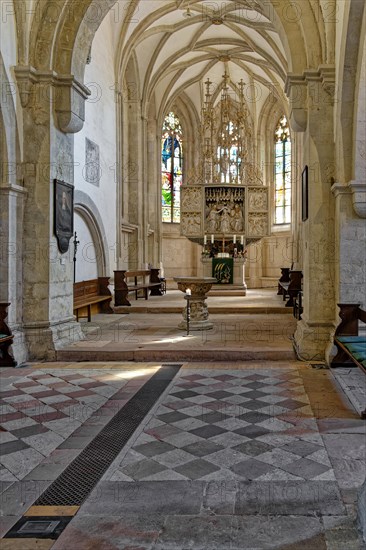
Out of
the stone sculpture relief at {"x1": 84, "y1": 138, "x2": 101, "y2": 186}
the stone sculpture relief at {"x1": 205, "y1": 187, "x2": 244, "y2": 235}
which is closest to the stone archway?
the stone sculpture relief at {"x1": 84, "y1": 138, "x2": 101, "y2": 186}

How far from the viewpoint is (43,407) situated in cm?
446

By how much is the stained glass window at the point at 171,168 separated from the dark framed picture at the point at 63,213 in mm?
14620

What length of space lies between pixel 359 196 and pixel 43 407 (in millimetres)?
4160

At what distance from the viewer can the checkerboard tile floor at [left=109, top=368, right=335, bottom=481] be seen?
9.98ft

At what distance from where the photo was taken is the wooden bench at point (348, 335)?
466cm

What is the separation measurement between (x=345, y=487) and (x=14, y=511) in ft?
5.88

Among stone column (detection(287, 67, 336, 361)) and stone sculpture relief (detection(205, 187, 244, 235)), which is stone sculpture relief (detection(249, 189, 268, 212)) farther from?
stone column (detection(287, 67, 336, 361))

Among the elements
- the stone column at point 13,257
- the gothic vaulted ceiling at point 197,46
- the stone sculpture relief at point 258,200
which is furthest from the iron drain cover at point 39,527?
the stone sculpture relief at point 258,200

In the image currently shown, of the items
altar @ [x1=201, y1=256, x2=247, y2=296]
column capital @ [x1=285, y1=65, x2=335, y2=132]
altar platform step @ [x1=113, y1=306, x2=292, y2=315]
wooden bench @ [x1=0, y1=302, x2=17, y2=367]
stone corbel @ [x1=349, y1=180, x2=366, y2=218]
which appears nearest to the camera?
stone corbel @ [x1=349, y1=180, x2=366, y2=218]

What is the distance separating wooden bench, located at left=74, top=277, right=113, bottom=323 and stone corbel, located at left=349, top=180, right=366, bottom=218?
5546 millimetres

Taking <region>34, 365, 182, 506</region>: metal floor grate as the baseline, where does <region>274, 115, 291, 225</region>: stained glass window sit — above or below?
above

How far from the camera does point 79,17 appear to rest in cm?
700

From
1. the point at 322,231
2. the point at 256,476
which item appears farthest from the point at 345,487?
the point at 322,231

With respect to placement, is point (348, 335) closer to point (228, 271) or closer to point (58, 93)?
point (58, 93)
